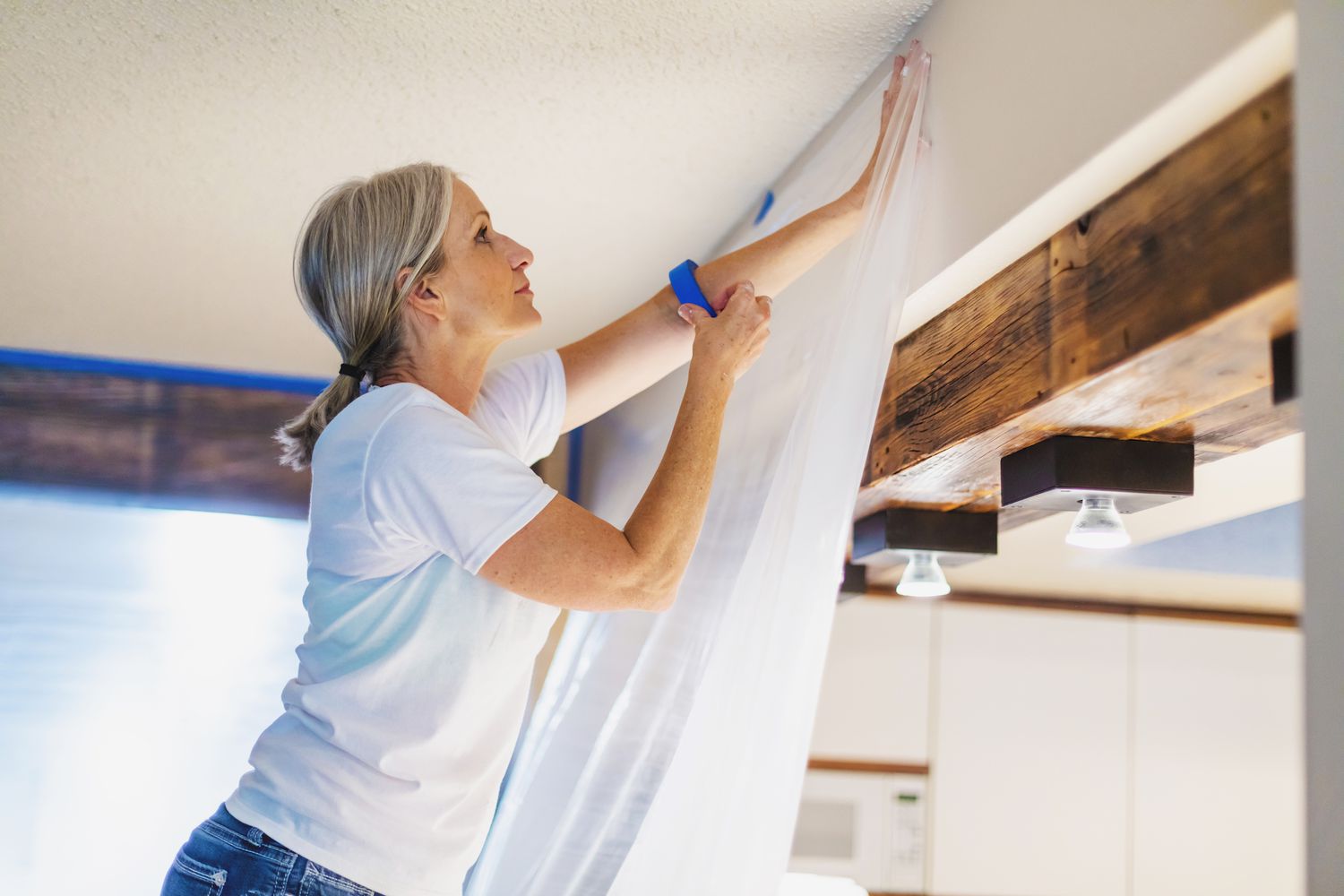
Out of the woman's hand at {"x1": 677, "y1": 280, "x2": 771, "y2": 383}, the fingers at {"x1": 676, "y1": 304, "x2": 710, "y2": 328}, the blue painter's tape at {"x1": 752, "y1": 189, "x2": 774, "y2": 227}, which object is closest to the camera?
the woman's hand at {"x1": 677, "y1": 280, "x2": 771, "y2": 383}

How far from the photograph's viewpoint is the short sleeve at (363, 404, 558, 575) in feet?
3.25

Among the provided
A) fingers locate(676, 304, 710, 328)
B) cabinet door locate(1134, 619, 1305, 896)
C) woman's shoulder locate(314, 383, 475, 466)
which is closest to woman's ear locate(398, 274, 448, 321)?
woman's shoulder locate(314, 383, 475, 466)

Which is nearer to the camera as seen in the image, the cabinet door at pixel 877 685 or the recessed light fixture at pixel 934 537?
the recessed light fixture at pixel 934 537

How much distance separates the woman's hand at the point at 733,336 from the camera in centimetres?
112

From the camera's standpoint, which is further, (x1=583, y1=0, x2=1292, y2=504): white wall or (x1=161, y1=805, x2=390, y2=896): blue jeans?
(x1=161, y1=805, x2=390, y2=896): blue jeans

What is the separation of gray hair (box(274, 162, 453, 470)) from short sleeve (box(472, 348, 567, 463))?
0.54 feet

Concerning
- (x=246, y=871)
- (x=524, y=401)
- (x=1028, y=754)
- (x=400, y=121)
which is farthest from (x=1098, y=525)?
(x=1028, y=754)

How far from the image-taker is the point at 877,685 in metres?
3.31

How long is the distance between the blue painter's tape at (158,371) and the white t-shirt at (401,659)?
199cm

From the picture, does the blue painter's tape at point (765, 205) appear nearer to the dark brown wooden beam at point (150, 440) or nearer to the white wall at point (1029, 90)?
the white wall at point (1029, 90)

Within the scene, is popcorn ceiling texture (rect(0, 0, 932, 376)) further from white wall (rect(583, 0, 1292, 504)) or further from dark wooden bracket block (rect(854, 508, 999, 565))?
dark wooden bracket block (rect(854, 508, 999, 565))

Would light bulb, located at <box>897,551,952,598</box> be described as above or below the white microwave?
above

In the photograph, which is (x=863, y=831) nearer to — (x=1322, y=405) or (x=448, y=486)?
(x=448, y=486)

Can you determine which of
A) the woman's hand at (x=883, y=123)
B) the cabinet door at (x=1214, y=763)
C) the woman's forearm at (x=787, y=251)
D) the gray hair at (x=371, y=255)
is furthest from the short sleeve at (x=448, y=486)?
the cabinet door at (x=1214, y=763)
